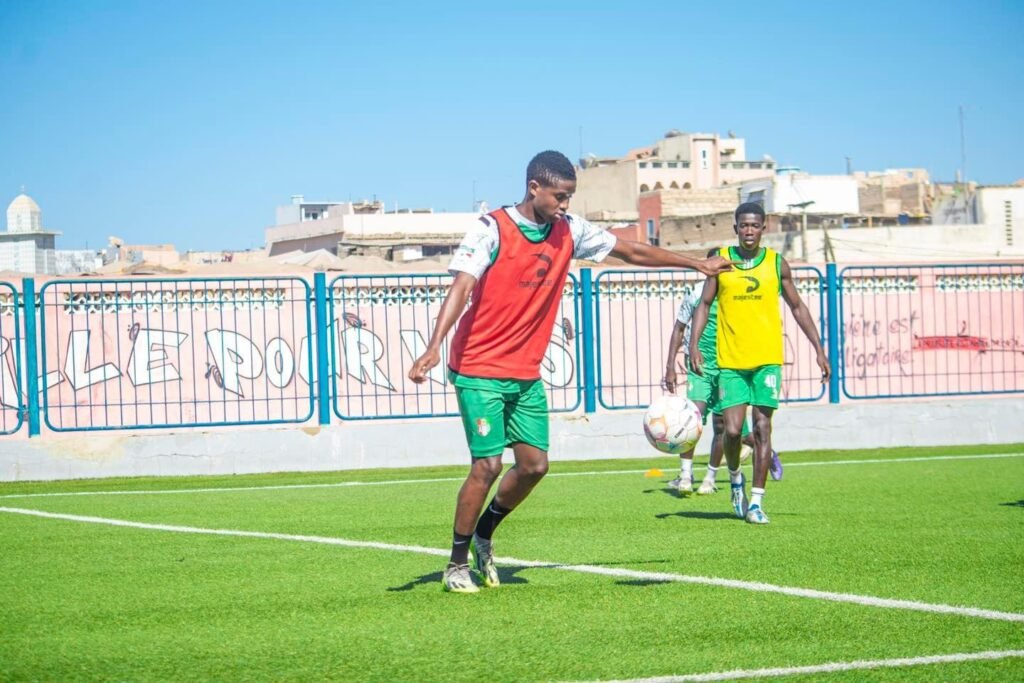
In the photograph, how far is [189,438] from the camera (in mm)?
14898

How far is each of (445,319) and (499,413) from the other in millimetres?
588

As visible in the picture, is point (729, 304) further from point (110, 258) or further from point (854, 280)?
point (110, 258)

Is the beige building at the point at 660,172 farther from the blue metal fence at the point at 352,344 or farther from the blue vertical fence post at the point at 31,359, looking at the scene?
the blue vertical fence post at the point at 31,359

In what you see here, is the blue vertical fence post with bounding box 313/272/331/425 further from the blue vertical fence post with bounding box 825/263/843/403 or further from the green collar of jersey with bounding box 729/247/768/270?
the green collar of jersey with bounding box 729/247/768/270

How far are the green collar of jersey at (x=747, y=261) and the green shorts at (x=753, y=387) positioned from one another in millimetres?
721

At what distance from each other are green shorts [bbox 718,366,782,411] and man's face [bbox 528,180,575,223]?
3.18m

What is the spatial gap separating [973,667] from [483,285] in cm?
301

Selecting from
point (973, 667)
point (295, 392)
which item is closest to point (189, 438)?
point (295, 392)

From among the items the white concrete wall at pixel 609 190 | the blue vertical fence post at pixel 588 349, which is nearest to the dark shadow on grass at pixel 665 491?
the blue vertical fence post at pixel 588 349

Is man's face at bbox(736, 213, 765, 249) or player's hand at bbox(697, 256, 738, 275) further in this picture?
man's face at bbox(736, 213, 765, 249)

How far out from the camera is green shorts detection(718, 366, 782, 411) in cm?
964

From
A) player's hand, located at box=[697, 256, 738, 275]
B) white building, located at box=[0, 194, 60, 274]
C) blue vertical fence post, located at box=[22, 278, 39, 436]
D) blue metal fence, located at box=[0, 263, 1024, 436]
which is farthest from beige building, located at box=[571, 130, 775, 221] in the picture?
player's hand, located at box=[697, 256, 738, 275]

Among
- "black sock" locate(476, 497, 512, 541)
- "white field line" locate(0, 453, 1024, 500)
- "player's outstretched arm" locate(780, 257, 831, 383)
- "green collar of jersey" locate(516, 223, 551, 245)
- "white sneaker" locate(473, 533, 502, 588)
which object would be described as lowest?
"white field line" locate(0, 453, 1024, 500)

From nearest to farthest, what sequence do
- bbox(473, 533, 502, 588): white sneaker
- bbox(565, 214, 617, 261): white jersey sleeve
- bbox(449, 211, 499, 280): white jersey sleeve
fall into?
bbox(449, 211, 499, 280): white jersey sleeve
bbox(473, 533, 502, 588): white sneaker
bbox(565, 214, 617, 261): white jersey sleeve
